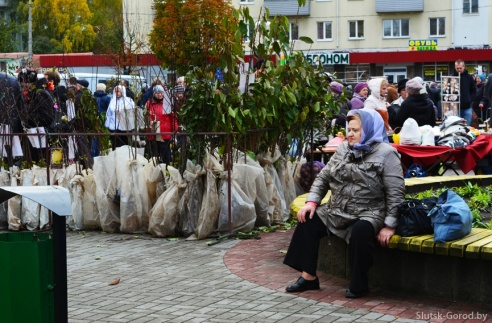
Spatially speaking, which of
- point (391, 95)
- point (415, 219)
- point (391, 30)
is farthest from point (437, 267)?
point (391, 30)

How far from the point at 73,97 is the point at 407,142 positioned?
4642mm

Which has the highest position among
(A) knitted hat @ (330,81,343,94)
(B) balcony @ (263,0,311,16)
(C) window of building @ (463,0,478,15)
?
(B) balcony @ (263,0,311,16)

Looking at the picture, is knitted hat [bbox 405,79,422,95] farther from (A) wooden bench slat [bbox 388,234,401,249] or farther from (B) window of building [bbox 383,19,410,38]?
(B) window of building [bbox 383,19,410,38]

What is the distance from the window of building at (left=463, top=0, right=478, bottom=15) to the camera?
213ft

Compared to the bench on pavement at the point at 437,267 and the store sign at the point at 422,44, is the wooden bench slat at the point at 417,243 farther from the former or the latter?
the store sign at the point at 422,44

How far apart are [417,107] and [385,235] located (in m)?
8.57

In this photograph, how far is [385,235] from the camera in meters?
7.57

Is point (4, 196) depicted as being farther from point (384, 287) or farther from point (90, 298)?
point (384, 287)

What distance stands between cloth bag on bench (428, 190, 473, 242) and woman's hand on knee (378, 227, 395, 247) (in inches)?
13.7

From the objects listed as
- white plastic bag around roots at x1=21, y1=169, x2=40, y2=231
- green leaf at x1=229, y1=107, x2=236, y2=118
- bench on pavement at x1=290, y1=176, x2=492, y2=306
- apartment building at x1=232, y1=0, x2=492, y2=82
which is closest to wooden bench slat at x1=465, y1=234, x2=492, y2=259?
bench on pavement at x1=290, y1=176, x2=492, y2=306

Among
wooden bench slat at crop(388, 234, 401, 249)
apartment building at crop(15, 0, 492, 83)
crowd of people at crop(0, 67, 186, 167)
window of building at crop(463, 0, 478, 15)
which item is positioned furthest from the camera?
window of building at crop(463, 0, 478, 15)

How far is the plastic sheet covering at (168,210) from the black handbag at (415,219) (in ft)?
Answer: 11.7

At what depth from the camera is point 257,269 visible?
8.82m

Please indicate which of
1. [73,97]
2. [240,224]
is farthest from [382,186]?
[73,97]
